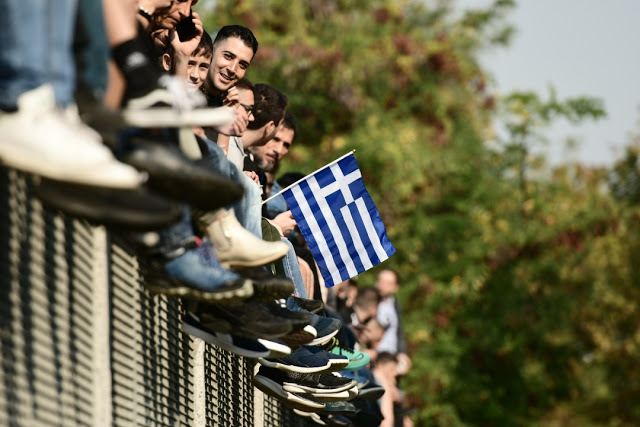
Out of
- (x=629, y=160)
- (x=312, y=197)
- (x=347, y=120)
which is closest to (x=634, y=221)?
(x=629, y=160)

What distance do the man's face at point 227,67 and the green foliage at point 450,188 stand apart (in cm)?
1341

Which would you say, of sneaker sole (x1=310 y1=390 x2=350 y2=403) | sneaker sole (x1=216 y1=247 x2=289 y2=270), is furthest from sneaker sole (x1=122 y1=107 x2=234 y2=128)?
sneaker sole (x1=310 y1=390 x2=350 y2=403)

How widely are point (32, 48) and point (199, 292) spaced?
1.30 metres

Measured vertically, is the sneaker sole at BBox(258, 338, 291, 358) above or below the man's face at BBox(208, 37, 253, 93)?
below

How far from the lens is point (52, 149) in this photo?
2.88m

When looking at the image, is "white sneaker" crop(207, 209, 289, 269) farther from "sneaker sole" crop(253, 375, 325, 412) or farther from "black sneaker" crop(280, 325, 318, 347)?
"sneaker sole" crop(253, 375, 325, 412)

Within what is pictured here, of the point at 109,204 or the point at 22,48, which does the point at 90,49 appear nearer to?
the point at 22,48

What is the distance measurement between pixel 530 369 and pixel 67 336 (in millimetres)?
22372

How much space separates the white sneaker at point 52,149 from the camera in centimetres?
286

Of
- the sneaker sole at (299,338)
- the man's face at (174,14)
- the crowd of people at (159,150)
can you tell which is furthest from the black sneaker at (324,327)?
the man's face at (174,14)

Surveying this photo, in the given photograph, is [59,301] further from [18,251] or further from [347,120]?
[347,120]

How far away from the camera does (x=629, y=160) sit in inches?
1415

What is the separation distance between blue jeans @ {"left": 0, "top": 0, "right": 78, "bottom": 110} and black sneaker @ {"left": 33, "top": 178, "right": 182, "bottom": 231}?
23 centimetres

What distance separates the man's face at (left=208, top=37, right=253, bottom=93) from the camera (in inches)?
240
